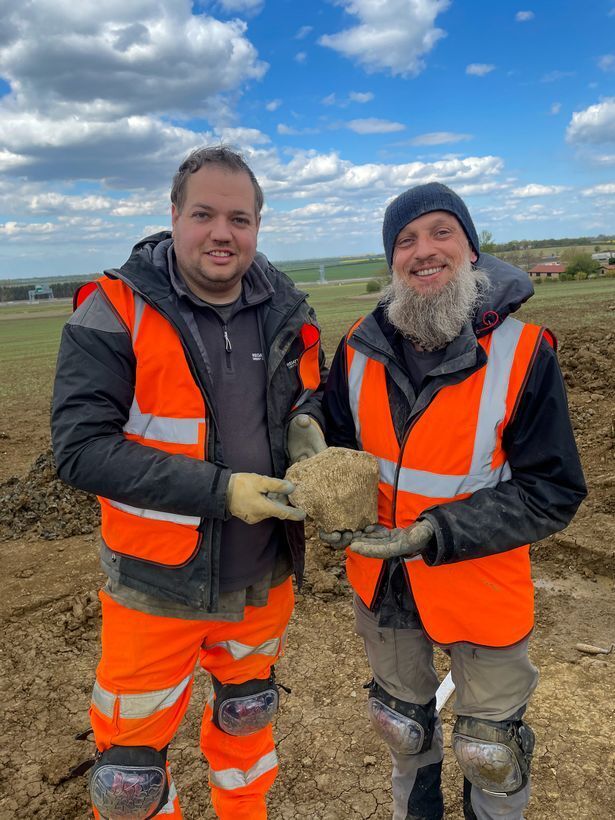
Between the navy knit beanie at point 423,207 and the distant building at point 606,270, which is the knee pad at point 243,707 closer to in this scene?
the navy knit beanie at point 423,207

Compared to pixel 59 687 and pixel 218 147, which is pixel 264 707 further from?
pixel 218 147

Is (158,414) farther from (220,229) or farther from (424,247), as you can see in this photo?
(424,247)

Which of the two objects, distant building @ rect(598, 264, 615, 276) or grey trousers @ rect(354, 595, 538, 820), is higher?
distant building @ rect(598, 264, 615, 276)

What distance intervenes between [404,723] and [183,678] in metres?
1.02

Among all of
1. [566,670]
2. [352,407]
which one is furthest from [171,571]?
[566,670]

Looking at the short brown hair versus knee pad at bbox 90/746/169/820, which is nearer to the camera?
knee pad at bbox 90/746/169/820

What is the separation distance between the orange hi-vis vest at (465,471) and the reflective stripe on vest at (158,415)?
0.81 meters

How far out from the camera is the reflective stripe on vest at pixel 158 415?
99.2 inches

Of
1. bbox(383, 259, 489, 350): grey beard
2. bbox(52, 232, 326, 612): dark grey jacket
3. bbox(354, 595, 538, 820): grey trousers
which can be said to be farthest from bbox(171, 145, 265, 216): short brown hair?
bbox(354, 595, 538, 820): grey trousers

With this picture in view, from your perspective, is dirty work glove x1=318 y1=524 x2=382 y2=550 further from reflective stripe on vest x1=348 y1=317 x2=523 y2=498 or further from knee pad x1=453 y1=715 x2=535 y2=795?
knee pad x1=453 y1=715 x2=535 y2=795

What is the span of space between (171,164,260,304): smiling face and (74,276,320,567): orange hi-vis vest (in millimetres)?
286

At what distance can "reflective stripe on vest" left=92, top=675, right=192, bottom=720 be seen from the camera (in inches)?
102

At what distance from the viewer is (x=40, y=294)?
90.5 meters

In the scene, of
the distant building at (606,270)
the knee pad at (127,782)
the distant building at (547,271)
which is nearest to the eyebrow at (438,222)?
the knee pad at (127,782)
